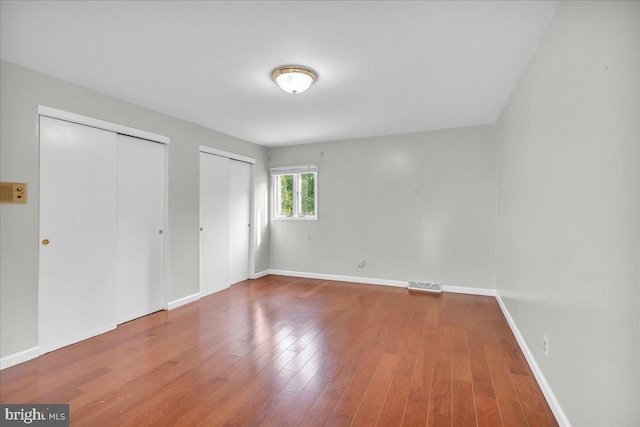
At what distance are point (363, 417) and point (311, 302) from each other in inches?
92.2

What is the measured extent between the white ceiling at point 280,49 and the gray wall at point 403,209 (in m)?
1.12

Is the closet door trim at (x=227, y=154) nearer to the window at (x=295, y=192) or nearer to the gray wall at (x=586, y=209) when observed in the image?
the window at (x=295, y=192)

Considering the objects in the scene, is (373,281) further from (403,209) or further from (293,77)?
(293,77)

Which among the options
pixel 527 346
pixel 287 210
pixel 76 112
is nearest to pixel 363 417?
pixel 527 346

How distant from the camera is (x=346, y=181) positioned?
527cm

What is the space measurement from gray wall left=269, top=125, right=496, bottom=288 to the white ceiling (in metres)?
1.12

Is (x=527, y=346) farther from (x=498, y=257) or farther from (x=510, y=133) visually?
(x=510, y=133)

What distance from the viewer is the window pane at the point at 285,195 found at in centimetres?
583

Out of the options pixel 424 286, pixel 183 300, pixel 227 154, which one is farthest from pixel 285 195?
pixel 424 286

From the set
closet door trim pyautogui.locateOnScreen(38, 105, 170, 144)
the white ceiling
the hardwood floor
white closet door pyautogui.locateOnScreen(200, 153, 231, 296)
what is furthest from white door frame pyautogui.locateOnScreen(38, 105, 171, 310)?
white closet door pyautogui.locateOnScreen(200, 153, 231, 296)

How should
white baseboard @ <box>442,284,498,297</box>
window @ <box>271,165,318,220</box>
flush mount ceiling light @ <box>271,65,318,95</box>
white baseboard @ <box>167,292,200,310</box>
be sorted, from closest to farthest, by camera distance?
flush mount ceiling light @ <box>271,65,318,95</box> → white baseboard @ <box>167,292,200,310</box> → white baseboard @ <box>442,284,498,297</box> → window @ <box>271,165,318,220</box>

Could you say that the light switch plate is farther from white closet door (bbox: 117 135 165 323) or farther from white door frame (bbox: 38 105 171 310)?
white closet door (bbox: 117 135 165 323)

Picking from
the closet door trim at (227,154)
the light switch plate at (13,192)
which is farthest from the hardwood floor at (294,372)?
the closet door trim at (227,154)

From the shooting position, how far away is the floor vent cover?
460cm
